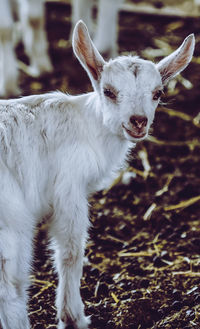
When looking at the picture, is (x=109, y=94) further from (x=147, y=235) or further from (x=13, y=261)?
(x=147, y=235)

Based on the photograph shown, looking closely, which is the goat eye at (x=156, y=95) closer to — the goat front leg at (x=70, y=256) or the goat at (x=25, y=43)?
the goat front leg at (x=70, y=256)

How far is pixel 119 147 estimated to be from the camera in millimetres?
3471

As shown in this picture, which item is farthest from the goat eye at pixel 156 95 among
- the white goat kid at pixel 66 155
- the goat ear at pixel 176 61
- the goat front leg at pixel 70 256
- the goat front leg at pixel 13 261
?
the goat front leg at pixel 13 261

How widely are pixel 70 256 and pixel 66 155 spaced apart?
575 mm

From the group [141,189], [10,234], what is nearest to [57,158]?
[10,234]

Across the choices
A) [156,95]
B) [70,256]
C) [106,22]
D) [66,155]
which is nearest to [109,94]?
[156,95]

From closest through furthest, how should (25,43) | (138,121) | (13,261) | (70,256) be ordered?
(13,261) → (138,121) → (70,256) → (25,43)

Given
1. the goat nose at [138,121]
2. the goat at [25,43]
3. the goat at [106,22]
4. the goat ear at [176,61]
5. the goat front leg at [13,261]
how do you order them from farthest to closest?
the goat at [106,22] < the goat at [25,43] < the goat ear at [176,61] < the goat nose at [138,121] < the goat front leg at [13,261]

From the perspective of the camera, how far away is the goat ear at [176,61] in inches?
133

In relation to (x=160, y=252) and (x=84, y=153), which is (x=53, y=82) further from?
(x=84, y=153)

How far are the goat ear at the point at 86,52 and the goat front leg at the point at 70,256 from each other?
2.44 feet

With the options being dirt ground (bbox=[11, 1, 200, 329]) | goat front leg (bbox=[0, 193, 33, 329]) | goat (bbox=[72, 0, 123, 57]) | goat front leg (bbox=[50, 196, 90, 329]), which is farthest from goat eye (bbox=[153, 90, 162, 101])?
goat (bbox=[72, 0, 123, 57])

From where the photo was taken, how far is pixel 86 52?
3287 millimetres

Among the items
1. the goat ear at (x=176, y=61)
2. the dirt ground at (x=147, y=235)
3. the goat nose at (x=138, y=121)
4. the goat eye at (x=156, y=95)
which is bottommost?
the dirt ground at (x=147, y=235)
